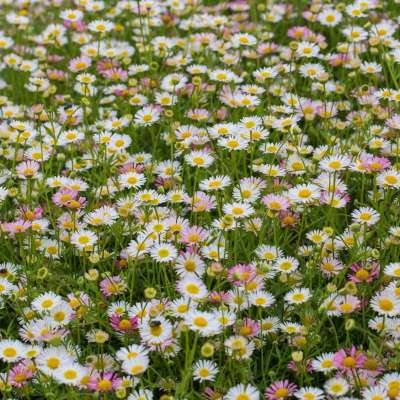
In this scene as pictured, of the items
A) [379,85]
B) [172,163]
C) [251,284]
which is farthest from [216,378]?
[379,85]

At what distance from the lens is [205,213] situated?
8.65 feet

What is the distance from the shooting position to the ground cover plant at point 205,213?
7.00 ft

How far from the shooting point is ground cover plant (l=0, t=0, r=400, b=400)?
2.13 metres

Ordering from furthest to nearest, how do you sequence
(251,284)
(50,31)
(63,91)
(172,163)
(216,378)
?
(50,31), (63,91), (172,163), (251,284), (216,378)

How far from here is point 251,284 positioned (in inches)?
90.0

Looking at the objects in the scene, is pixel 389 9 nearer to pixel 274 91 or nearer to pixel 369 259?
pixel 274 91

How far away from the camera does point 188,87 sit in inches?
134

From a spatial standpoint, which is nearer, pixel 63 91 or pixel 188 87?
pixel 188 87

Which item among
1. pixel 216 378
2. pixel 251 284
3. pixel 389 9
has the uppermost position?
pixel 389 9

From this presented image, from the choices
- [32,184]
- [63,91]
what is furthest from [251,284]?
[63,91]

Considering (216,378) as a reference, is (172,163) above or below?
above

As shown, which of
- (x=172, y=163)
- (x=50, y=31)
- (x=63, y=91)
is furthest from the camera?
(x=50, y=31)

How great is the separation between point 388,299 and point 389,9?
2.19m

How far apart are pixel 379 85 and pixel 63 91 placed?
1.40 meters
